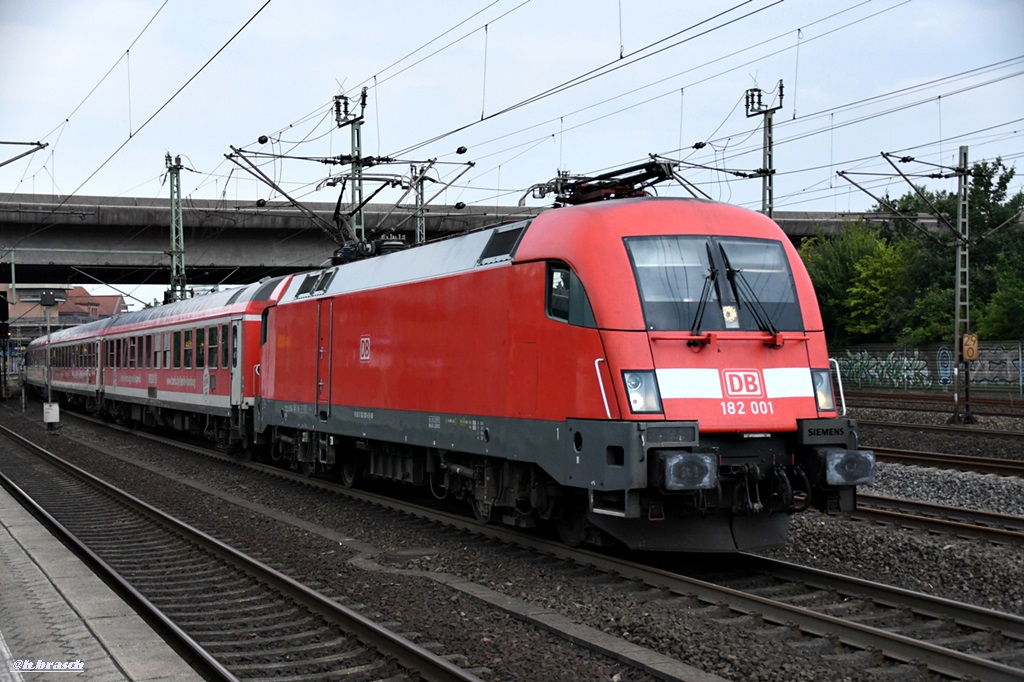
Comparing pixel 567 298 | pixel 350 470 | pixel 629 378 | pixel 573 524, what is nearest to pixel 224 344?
pixel 350 470

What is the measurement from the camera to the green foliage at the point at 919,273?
44.8 m

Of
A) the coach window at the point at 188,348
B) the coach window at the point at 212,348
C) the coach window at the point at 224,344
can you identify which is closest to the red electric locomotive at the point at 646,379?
the coach window at the point at 224,344

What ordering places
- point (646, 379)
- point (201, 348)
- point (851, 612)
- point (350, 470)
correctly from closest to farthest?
point (851, 612)
point (646, 379)
point (350, 470)
point (201, 348)

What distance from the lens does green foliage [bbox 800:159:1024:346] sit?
4481 centimetres

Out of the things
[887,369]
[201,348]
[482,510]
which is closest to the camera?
[482,510]

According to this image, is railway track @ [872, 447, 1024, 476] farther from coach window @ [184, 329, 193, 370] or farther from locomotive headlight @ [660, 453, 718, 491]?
coach window @ [184, 329, 193, 370]

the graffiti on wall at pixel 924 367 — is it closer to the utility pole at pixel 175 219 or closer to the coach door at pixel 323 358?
the utility pole at pixel 175 219

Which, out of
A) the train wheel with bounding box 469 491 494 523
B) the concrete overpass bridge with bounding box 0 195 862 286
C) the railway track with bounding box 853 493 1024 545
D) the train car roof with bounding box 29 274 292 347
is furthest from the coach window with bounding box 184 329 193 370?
the railway track with bounding box 853 493 1024 545

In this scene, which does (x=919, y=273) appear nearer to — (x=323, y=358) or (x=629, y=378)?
(x=323, y=358)

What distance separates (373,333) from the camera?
14.3m

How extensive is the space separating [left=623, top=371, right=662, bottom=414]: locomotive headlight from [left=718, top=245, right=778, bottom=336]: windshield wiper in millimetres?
A: 1366

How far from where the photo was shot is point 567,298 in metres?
10.0

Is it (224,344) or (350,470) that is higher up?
(224,344)

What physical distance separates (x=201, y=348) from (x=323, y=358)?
9536mm
